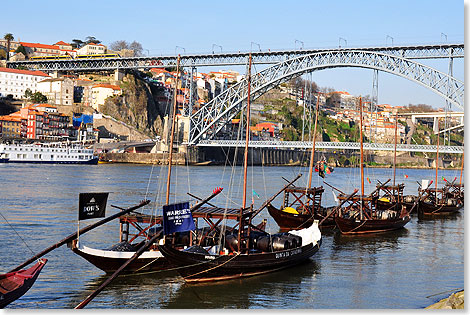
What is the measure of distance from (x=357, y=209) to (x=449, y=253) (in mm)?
5360

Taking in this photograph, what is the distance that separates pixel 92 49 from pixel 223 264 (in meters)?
93.7

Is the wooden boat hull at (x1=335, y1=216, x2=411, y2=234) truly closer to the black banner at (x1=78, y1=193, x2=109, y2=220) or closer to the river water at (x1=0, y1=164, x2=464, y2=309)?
the river water at (x1=0, y1=164, x2=464, y2=309)

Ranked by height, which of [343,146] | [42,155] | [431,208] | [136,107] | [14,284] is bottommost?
[431,208]

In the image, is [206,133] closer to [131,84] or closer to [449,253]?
[131,84]

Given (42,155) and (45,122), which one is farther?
(45,122)

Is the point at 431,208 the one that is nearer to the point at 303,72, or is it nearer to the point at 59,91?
the point at 303,72

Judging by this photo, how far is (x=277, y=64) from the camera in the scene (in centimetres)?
6900

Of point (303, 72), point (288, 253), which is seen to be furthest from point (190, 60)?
point (288, 253)

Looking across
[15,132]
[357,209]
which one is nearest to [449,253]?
[357,209]

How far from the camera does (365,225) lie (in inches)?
918

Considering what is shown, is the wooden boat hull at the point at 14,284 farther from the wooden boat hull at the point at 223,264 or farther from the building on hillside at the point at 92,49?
the building on hillside at the point at 92,49

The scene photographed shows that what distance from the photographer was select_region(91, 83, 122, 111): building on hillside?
86625mm

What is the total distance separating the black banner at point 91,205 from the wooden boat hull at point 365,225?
1200 centimetres

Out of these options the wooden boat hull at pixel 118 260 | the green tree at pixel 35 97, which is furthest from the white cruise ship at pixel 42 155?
the wooden boat hull at pixel 118 260
